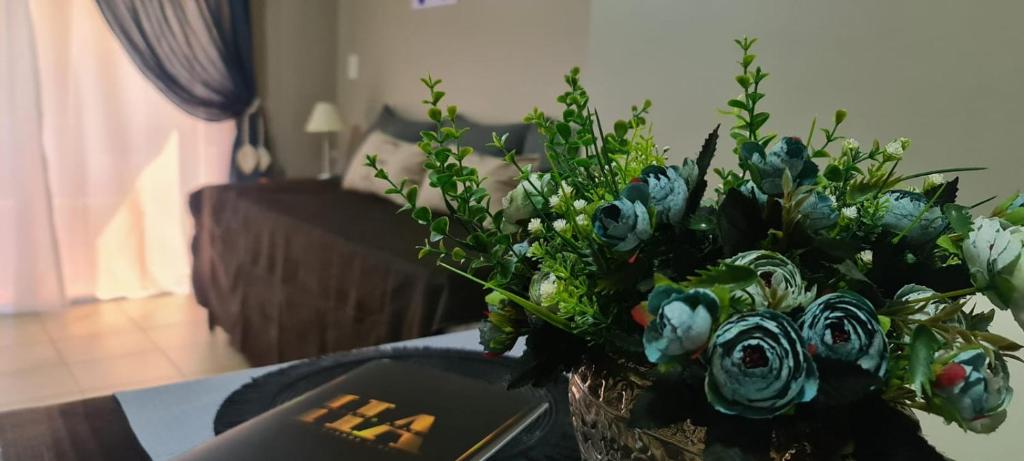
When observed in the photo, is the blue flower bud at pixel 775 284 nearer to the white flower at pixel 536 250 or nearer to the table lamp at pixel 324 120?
the white flower at pixel 536 250

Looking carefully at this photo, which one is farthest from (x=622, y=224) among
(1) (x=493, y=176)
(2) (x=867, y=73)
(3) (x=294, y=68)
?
(3) (x=294, y=68)

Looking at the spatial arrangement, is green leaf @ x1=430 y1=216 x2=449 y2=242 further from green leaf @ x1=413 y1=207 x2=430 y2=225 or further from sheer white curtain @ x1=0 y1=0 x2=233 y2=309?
sheer white curtain @ x1=0 y1=0 x2=233 y2=309

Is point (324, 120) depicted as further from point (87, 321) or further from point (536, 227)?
point (536, 227)

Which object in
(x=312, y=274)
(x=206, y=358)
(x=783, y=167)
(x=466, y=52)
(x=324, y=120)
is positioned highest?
(x=466, y=52)

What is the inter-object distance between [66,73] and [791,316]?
379cm

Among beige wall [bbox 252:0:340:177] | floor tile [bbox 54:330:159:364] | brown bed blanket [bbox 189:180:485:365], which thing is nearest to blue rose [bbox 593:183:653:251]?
brown bed blanket [bbox 189:180:485:365]

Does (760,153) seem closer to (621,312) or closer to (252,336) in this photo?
(621,312)

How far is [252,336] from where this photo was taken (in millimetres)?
2969

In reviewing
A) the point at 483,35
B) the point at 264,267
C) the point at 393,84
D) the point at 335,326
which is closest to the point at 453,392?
the point at 335,326

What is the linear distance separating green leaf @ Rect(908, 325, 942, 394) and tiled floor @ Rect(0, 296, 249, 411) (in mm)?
2762

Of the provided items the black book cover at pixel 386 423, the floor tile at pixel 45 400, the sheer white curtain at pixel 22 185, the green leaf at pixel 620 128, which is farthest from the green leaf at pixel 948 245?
the sheer white curtain at pixel 22 185

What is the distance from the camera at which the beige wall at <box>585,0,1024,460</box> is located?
0.95 metres

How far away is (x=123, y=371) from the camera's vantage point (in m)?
2.85

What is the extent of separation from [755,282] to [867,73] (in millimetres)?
837
